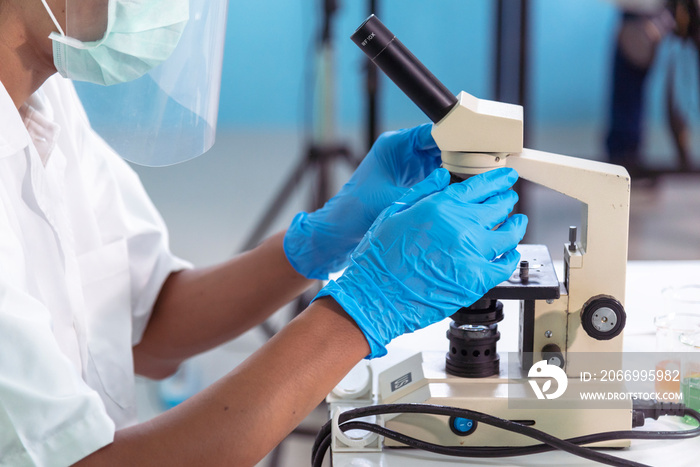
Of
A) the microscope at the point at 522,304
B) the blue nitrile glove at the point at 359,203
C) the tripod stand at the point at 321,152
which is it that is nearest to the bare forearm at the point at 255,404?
the microscope at the point at 522,304

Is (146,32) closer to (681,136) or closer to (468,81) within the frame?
(681,136)

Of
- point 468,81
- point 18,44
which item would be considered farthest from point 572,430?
point 468,81

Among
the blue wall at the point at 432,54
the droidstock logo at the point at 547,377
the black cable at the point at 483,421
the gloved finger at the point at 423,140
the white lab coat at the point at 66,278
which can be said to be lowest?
the black cable at the point at 483,421

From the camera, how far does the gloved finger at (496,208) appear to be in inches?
33.8

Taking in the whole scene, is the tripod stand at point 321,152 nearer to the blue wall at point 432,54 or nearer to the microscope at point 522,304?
the blue wall at point 432,54

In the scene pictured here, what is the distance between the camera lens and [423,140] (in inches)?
45.3

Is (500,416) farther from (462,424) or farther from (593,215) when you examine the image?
(593,215)

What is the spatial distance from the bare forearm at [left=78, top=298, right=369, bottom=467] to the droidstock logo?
0.25 m

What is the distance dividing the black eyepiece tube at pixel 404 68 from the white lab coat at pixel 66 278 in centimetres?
50

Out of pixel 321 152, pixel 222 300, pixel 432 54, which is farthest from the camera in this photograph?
pixel 432 54

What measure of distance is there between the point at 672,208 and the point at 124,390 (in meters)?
3.70

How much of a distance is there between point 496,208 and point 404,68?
0.71ft

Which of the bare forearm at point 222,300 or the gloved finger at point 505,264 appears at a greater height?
the gloved finger at point 505,264

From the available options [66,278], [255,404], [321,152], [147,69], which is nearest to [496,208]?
[255,404]
